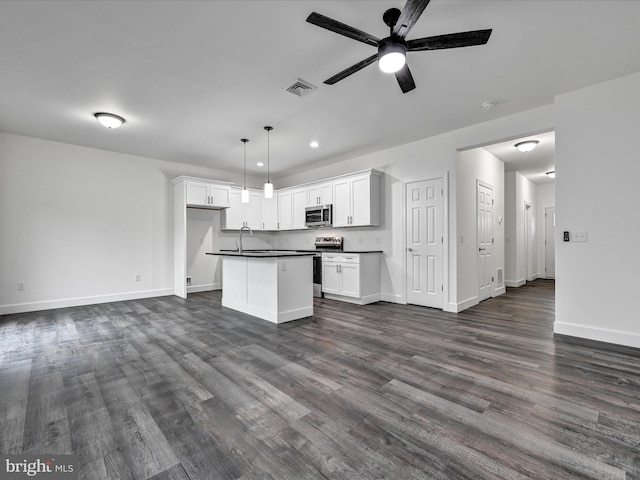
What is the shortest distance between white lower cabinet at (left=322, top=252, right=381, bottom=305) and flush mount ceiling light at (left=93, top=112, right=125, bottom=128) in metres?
3.85

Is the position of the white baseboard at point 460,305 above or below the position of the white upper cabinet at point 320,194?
below

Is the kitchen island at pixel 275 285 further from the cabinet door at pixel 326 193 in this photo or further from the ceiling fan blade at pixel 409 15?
the ceiling fan blade at pixel 409 15

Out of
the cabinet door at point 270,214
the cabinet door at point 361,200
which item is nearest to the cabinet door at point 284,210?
the cabinet door at point 270,214

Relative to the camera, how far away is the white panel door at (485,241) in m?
5.43

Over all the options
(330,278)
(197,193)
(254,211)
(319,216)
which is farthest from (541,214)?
(197,193)

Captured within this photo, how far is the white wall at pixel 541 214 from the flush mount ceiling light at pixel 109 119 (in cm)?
1047

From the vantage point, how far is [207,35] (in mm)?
2461

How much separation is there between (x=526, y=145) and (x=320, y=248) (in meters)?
4.28

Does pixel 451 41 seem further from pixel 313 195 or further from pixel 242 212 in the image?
pixel 242 212

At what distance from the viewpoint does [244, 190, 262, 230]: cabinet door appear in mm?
7125

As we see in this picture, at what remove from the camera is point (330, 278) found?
5.73 metres

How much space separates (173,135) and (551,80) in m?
5.05

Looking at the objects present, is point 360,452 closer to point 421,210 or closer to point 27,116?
point 421,210

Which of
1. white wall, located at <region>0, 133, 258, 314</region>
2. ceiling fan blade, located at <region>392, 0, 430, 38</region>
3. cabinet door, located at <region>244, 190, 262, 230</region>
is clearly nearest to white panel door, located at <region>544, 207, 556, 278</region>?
cabinet door, located at <region>244, 190, 262, 230</region>
